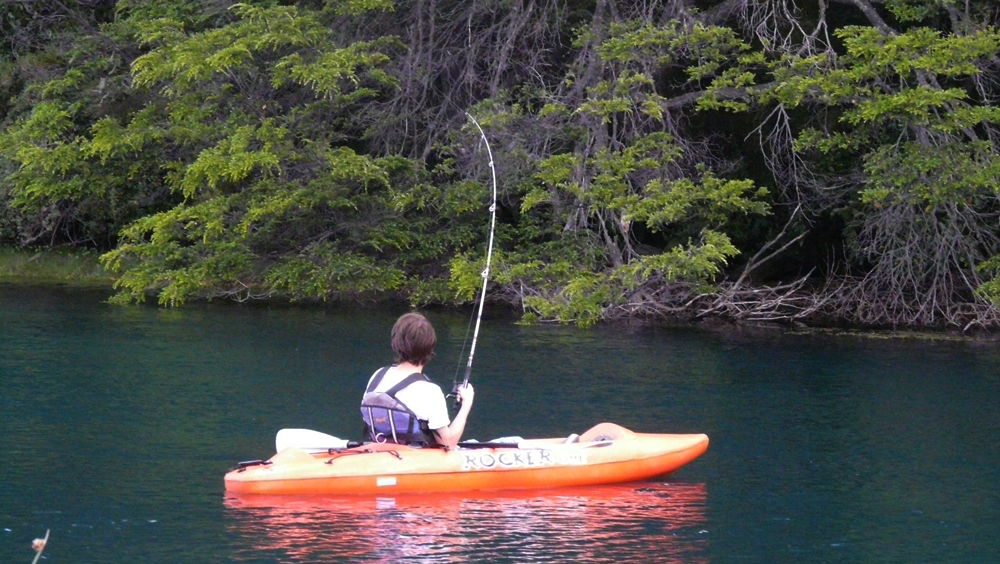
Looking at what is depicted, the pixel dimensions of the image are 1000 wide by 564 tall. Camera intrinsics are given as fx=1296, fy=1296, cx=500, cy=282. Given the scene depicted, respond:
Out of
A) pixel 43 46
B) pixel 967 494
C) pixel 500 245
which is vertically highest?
pixel 43 46

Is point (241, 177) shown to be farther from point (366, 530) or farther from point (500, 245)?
point (366, 530)

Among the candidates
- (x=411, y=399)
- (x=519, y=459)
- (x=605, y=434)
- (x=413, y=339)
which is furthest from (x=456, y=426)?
(x=605, y=434)

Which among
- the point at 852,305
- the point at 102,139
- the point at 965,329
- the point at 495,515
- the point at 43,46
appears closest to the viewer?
the point at 495,515

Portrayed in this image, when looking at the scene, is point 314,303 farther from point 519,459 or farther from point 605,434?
point 519,459

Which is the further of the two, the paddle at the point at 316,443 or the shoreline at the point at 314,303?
the shoreline at the point at 314,303

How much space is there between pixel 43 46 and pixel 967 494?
1531 centimetres

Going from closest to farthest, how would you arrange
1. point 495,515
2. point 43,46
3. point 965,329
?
point 495,515
point 965,329
point 43,46

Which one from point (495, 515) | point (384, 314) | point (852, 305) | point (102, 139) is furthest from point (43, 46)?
point (495, 515)

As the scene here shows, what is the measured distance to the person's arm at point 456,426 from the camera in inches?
268

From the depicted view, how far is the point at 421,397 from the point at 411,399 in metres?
0.05

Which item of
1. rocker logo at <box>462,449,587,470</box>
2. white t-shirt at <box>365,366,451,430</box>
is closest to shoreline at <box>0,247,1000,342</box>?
rocker logo at <box>462,449,587,470</box>

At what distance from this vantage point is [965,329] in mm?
13352

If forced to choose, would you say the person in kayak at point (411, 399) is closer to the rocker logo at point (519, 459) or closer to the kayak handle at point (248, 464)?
the rocker logo at point (519, 459)

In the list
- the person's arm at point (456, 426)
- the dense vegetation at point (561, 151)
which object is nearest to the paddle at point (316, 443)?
the person's arm at point (456, 426)
